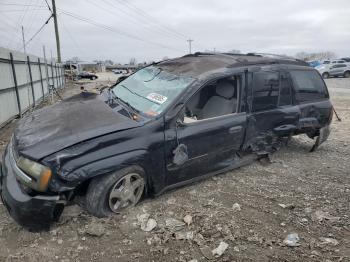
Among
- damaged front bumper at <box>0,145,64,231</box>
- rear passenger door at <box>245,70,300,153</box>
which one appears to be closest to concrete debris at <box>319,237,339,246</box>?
rear passenger door at <box>245,70,300,153</box>

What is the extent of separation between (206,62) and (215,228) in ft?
7.53

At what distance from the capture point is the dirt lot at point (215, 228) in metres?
2.86

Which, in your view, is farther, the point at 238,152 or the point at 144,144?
the point at 238,152

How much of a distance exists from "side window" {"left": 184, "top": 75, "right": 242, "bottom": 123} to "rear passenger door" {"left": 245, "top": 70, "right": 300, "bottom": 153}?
0.24 meters

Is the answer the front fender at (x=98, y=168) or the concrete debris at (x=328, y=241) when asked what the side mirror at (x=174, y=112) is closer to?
the front fender at (x=98, y=168)

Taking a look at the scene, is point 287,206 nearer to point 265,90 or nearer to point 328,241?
point 328,241

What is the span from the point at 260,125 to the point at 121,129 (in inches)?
86.8

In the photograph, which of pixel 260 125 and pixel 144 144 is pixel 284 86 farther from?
pixel 144 144

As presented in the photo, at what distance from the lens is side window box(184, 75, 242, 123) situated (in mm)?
4281

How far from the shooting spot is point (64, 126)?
3.28 meters

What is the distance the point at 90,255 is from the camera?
2.80 m

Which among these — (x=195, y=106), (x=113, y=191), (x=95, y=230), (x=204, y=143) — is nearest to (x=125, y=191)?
(x=113, y=191)

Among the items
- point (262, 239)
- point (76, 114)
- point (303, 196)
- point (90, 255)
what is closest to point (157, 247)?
point (90, 255)

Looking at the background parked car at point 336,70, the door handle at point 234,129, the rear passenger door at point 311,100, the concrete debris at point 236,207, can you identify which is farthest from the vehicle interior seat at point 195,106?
the background parked car at point 336,70
